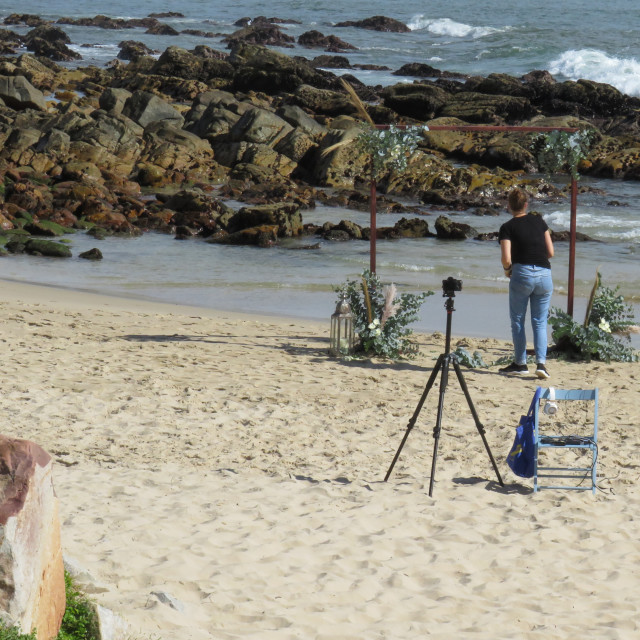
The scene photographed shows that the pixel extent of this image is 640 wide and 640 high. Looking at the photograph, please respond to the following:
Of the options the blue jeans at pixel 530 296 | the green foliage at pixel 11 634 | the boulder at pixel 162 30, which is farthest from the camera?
the boulder at pixel 162 30

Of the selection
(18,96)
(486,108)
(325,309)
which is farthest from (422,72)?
(325,309)

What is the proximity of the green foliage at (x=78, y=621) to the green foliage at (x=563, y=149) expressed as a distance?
7366 millimetres

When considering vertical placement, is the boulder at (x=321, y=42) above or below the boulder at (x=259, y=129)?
above

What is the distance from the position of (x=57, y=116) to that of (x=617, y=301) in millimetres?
24056

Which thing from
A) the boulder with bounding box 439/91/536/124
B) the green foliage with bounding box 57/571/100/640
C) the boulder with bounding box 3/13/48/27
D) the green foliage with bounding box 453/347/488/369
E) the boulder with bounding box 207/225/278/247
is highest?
the boulder with bounding box 3/13/48/27

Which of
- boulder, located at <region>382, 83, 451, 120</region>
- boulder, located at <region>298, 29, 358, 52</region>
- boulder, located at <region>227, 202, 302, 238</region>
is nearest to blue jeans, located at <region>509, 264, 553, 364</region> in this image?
boulder, located at <region>227, 202, 302, 238</region>

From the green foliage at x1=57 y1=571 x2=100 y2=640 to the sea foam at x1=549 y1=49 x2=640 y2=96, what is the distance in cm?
4858

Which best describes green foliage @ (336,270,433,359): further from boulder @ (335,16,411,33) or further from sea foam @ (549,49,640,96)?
boulder @ (335,16,411,33)

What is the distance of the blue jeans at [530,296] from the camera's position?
31.0ft

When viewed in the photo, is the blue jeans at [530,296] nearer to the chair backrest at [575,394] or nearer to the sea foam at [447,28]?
the chair backrest at [575,394]

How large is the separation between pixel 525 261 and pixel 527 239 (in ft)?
0.68

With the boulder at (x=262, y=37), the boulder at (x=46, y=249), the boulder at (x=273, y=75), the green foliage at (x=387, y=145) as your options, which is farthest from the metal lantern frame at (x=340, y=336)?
the boulder at (x=262, y=37)

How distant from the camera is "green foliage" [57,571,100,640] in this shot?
444cm

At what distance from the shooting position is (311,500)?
22.4ft
